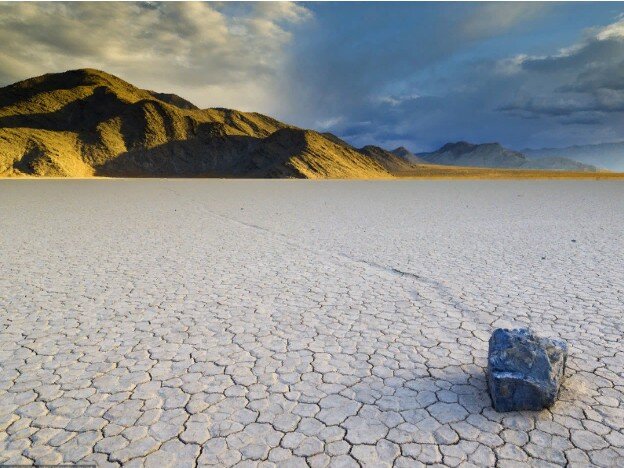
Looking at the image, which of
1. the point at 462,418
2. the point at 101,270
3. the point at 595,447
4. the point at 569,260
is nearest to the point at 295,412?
the point at 462,418

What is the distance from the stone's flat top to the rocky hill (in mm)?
57671

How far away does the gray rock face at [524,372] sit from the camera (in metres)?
3.00

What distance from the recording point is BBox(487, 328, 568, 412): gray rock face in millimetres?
3004

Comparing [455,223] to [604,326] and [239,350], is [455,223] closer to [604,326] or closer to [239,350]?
[604,326]

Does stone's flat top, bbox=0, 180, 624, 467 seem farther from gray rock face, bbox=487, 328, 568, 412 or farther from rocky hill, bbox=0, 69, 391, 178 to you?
rocky hill, bbox=0, 69, 391, 178

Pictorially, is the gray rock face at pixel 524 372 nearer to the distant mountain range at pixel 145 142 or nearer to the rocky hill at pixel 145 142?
the distant mountain range at pixel 145 142

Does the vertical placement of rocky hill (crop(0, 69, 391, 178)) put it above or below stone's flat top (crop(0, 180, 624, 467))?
above

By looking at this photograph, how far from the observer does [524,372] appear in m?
3.05

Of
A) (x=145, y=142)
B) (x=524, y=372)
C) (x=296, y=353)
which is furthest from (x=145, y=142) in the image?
(x=524, y=372)

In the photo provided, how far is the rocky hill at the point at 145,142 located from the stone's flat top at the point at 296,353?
2271 inches

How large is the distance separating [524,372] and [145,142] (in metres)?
82.9

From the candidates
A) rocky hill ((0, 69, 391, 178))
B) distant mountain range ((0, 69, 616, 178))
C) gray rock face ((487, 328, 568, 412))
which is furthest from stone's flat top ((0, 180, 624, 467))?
rocky hill ((0, 69, 391, 178))

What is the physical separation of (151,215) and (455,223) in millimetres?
10829

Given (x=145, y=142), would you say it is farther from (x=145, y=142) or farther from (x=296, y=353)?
(x=296, y=353)
